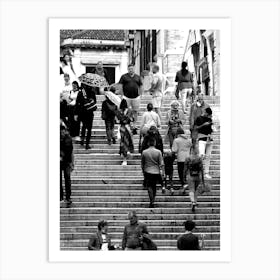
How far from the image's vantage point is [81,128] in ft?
79.7

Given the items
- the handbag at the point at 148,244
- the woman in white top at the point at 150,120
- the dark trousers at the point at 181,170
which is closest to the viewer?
the handbag at the point at 148,244

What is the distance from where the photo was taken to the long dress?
23.5m

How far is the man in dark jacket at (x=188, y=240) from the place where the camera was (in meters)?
18.0

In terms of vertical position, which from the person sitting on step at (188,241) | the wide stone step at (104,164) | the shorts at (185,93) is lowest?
the person sitting on step at (188,241)

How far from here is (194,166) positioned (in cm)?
2180

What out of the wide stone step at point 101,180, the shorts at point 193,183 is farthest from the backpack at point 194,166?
the wide stone step at point 101,180

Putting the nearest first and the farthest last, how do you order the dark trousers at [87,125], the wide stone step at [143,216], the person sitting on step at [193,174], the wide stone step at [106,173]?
1. the wide stone step at [143,216]
2. the person sitting on step at [193,174]
3. the wide stone step at [106,173]
4. the dark trousers at [87,125]

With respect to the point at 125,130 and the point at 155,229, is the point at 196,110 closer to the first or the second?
the point at 125,130

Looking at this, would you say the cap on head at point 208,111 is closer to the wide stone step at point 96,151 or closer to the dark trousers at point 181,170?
the dark trousers at point 181,170
